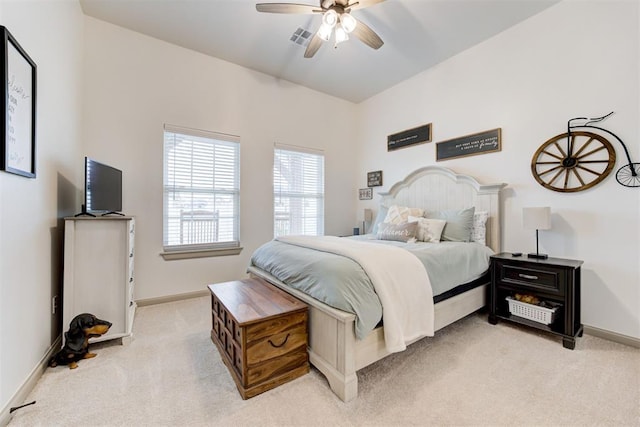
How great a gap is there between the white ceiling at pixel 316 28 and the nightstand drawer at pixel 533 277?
252 centimetres

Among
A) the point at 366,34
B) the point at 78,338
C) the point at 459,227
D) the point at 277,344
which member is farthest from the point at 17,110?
the point at 459,227

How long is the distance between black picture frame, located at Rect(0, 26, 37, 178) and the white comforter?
76.3 inches

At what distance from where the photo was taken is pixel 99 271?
2.07 metres

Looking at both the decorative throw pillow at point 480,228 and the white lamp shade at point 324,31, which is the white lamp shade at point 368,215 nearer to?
the decorative throw pillow at point 480,228

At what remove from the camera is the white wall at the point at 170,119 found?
9.39 feet

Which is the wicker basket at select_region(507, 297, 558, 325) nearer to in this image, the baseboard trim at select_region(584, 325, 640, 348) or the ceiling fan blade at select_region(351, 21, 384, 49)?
the baseboard trim at select_region(584, 325, 640, 348)

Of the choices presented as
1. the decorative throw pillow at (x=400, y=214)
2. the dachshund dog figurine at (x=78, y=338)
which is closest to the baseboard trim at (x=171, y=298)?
the dachshund dog figurine at (x=78, y=338)

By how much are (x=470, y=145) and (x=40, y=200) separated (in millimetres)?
Result: 4091

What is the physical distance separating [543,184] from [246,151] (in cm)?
346

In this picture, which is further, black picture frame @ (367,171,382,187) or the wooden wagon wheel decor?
black picture frame @ (367,171,382,187)

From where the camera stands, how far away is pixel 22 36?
1.59 meters

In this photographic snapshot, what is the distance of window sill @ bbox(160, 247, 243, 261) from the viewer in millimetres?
3170

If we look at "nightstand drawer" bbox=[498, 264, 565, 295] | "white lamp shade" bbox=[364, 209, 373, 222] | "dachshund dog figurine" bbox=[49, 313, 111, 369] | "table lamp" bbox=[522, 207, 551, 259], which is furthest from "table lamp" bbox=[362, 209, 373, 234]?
"dachshund dog figurine" bbox=[49, 313, 111, 369]

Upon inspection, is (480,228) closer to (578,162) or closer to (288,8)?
(578,162)
